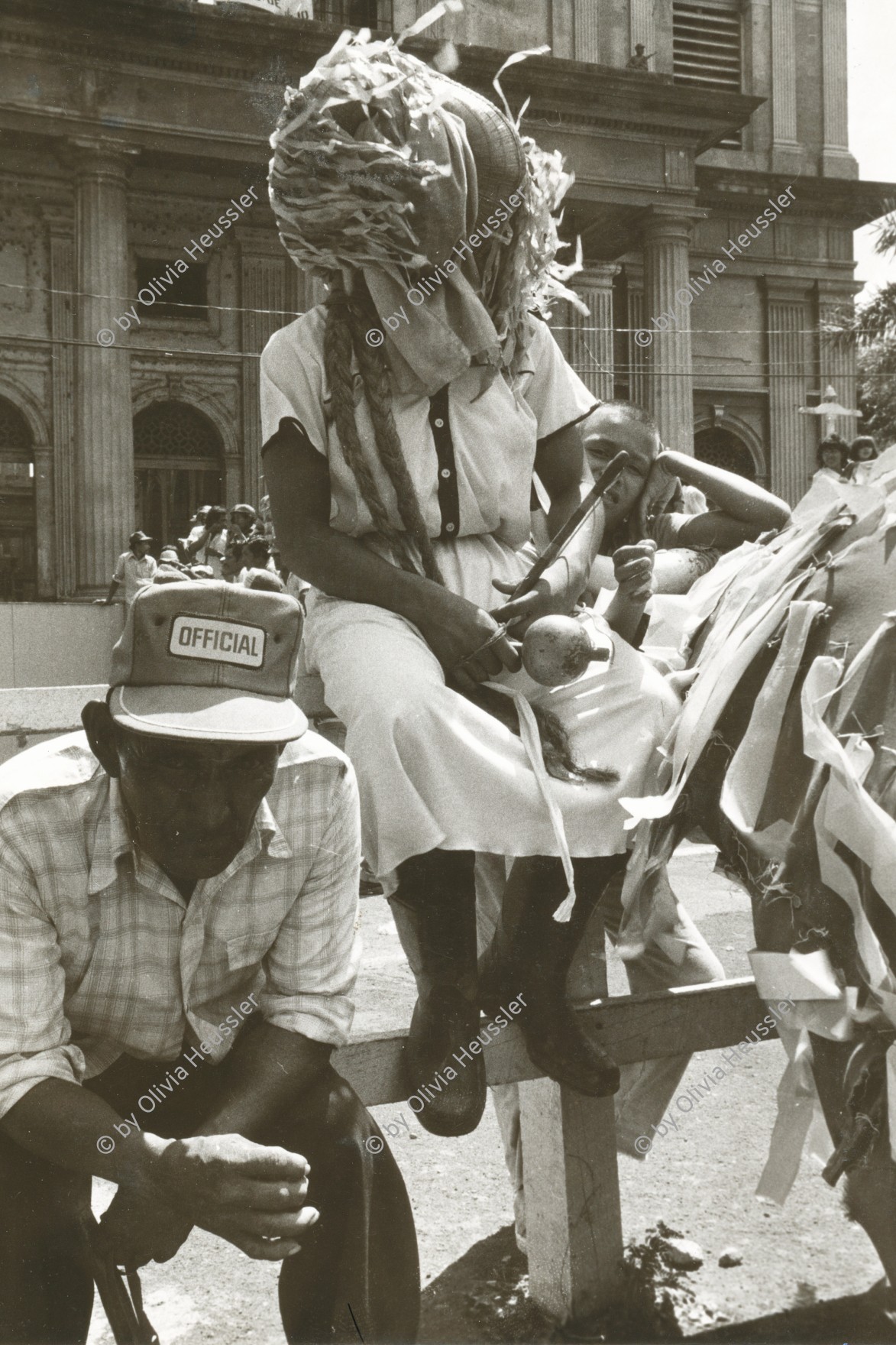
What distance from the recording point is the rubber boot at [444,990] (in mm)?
2271

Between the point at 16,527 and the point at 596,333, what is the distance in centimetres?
852

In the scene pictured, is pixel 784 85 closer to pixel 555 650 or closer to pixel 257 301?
pixel 257 301

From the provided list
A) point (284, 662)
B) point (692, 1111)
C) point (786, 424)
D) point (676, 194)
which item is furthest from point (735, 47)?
point (284, 662)

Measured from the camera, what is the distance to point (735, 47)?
20.7 metres

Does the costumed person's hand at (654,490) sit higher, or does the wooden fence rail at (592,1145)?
the costumed person's hand at (654,490)

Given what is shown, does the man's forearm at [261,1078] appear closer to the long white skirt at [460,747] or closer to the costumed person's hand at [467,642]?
the long white skirt at [460,747]

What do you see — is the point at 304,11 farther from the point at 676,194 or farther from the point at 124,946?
the point at 124,946

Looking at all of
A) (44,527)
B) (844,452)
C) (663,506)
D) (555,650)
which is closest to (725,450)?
(844,452)

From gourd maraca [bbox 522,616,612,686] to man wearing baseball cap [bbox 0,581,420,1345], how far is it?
1.35 ft

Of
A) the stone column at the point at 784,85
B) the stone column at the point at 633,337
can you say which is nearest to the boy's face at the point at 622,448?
the stone column at the point at 633,337

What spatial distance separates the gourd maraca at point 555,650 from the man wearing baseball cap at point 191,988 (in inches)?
16.2

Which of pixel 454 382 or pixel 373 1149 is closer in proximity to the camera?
pixel 373 1149

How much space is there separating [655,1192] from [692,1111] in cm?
58

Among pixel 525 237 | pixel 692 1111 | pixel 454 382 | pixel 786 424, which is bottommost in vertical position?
pixel 692 1111
